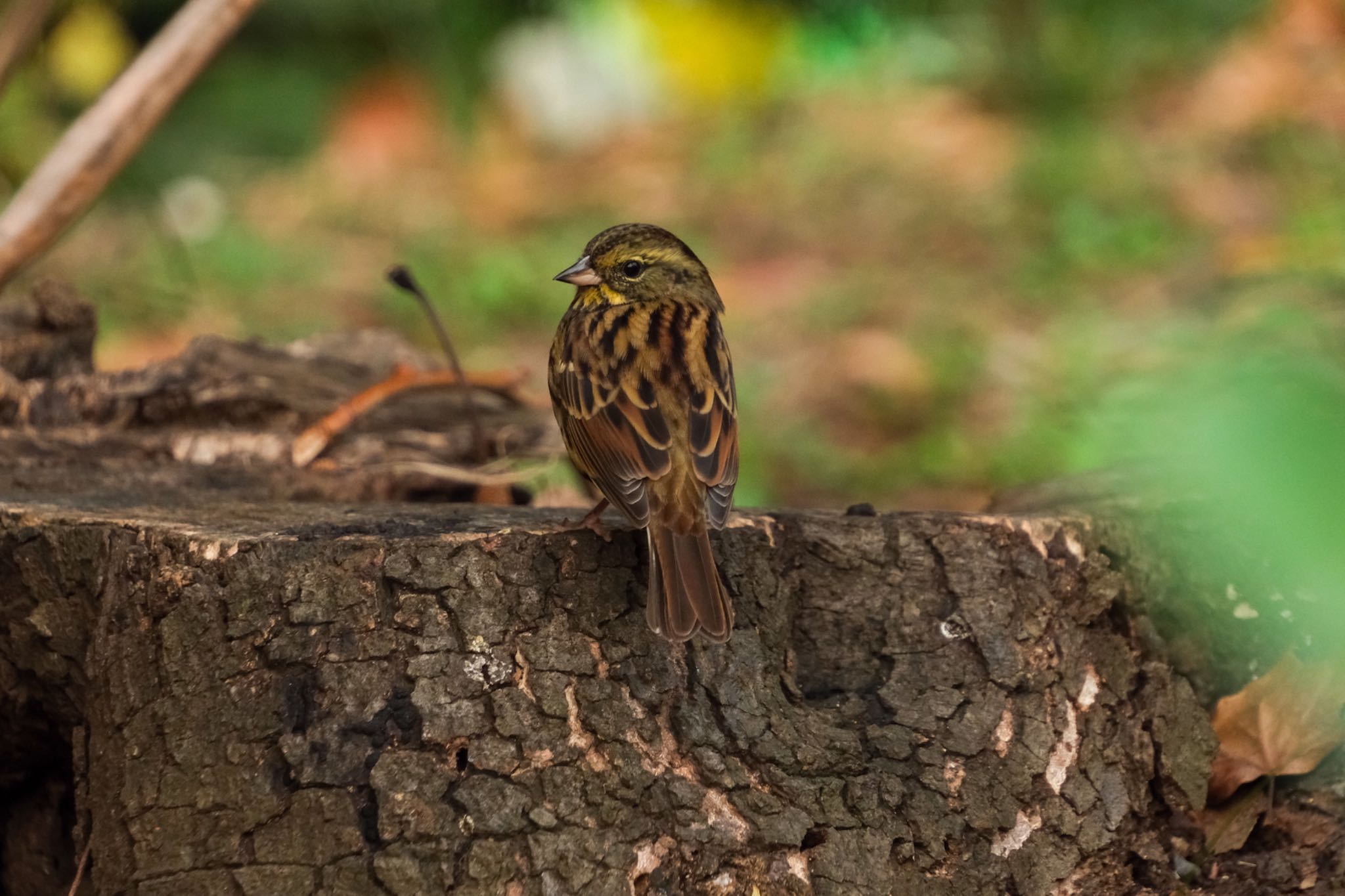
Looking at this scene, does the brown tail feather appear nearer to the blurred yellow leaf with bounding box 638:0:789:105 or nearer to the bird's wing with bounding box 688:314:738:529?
the bird's wing with bounding box 688:314:738:529

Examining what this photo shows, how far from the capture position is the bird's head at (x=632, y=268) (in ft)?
11.2

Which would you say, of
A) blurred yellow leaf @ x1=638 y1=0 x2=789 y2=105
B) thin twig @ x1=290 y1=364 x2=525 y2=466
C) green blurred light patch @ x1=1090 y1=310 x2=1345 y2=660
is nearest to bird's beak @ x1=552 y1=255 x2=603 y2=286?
thin twig @ x1=290 y1=364 x2=525 y2=466

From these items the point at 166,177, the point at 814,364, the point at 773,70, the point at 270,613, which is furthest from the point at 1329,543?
the point at 773,70

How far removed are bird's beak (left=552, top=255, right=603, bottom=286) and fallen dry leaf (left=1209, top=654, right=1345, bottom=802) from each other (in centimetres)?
167

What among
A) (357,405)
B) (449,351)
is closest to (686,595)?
(449,351)

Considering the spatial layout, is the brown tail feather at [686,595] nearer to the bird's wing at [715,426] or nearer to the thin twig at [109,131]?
the bird's wing at [715,426]

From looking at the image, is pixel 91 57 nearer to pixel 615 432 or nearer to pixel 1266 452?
pixel 615 432

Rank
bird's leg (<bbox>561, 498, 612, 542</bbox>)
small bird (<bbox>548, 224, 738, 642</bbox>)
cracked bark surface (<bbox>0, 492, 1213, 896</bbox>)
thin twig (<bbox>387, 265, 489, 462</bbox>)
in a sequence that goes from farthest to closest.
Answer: thin twig (<bbox>387, 265, 489, 462</bbox>), bird's leg (<bbox>561, 498, 612, 542</bbox>), small bird (<bbox>548, 224, 738, 642</bbox>), cracked bark surface (<bbox>0, 492, 1213, 896</bbox>)

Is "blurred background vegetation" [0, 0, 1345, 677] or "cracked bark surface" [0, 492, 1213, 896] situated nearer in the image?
"cracked bark surface" [0, 492, 1213, 896]

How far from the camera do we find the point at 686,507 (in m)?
2.69

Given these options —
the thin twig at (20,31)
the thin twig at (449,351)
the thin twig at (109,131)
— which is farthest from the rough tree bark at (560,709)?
the thin twig at (20,31)

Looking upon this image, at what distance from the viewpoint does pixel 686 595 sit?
246 centimetres

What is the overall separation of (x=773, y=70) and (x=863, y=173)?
4.79ft

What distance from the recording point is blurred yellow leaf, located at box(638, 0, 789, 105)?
9.23 m
